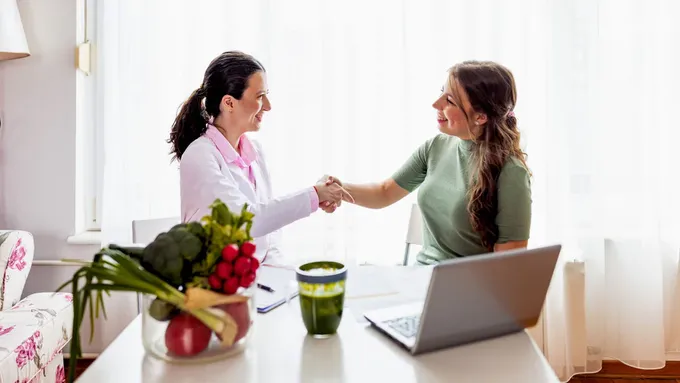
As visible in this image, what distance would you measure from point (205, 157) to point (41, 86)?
127cm

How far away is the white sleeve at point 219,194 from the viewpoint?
5.64ft

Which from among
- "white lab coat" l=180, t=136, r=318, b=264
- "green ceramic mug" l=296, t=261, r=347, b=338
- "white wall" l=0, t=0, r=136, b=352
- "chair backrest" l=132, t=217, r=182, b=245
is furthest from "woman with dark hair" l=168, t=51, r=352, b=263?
"white wall" l=0, t=0, r=136, b=352

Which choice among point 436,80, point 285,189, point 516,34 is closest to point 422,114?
point 436,80

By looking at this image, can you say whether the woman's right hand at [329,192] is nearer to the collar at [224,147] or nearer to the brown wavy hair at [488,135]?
the collar at [224,147]

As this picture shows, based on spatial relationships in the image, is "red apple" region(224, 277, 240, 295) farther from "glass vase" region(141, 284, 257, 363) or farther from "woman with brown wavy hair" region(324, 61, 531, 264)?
"woman with brown wavy hair" region(324, 61, 531, 264)

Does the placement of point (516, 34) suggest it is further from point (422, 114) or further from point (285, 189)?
point (285, 189)

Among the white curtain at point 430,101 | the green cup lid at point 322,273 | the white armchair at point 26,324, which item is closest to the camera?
the green cup lid at point 322,273

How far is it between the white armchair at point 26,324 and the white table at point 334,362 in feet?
2.94

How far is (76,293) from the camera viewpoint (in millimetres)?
813

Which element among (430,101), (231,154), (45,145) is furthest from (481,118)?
(45,145)

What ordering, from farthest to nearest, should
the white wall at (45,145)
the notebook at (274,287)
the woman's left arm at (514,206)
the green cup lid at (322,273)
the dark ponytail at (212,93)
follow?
Result: the white wall at (45,145) < the dark ponytail at (212,93) < the woman's left arm at (514,206) < the notebook at (274,287) < the green cup lid at (322,273)

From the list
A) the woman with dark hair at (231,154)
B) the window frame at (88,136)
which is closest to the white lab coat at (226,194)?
the woman with dark hair at (231,154)

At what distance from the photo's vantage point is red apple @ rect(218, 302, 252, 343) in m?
0.93

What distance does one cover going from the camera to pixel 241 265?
907mm
